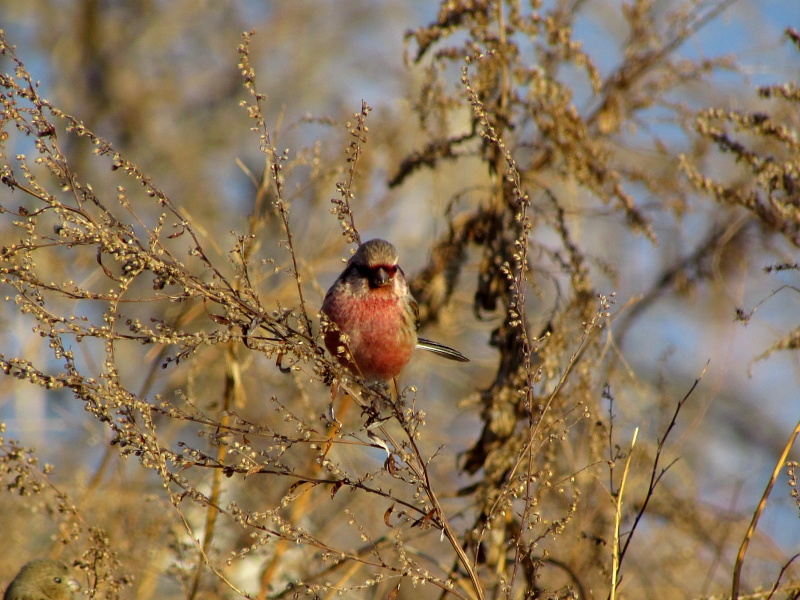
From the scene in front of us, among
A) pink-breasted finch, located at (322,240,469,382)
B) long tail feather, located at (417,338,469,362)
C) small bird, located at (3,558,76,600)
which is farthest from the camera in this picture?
long tail feather, located at (417,338,469,362)

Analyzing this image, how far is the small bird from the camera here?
2736mm

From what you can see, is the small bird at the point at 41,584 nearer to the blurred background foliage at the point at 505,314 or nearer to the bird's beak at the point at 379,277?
the blurred background foliage at the point at 505,314

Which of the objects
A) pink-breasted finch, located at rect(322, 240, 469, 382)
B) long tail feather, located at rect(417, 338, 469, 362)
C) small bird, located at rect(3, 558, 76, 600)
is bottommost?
small bird, located at rect(3, 558, 76, 600)

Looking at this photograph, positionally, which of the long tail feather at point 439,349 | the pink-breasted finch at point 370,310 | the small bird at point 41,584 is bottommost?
the small bird at point 41,584

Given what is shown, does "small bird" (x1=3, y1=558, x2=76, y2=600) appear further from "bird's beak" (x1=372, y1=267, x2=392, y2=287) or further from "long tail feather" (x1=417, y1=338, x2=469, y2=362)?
"long tail feather" (x1=417, y1=338, x2=469, y2=362)

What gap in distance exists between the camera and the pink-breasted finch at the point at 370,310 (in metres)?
3.24

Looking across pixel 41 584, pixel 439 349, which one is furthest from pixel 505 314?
pixel 41 584

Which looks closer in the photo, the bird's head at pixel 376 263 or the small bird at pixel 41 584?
the small bird at pixel 41 584

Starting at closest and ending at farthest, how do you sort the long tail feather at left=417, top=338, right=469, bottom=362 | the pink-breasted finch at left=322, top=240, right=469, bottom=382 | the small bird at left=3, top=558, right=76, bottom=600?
the small bird at left=3, top=558, right=76, bottom=600, the pink-breasted finch at left=322, top=240, right=469, bottom=382, the long tail feather at left=417, top=338, right=469, bottom=362

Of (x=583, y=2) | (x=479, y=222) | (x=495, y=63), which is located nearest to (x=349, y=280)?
(x=479, y=222)

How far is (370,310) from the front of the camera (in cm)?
327

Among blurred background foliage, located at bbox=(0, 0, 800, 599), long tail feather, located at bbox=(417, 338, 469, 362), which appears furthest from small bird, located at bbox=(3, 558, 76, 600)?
long tail feather, located at bbox=(417, 338, 469, 362)

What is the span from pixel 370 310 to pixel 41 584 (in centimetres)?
151

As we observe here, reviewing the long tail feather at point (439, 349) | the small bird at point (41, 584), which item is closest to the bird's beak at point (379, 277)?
the long tail feather at point (439, 349)
